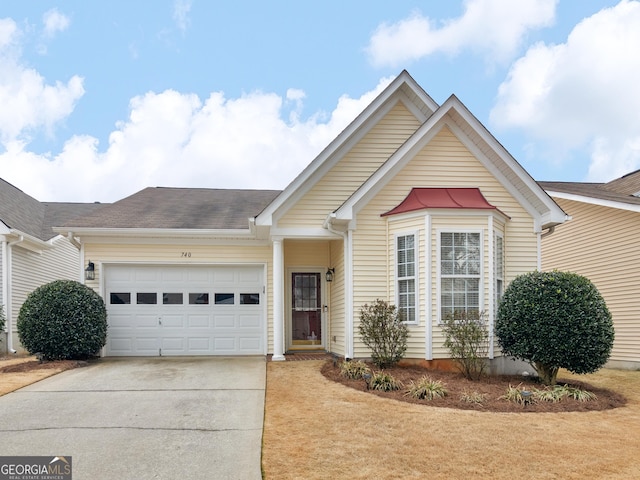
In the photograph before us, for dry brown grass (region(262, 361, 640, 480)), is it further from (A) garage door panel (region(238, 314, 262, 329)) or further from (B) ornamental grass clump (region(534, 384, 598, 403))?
(A) garage door panel (region(238, 314, 262, 329))

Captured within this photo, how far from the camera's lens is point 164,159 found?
2484 cm

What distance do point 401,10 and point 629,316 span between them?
31.2ft

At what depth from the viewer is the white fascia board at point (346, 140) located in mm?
11536

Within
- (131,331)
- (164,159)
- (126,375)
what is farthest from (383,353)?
(164,159)

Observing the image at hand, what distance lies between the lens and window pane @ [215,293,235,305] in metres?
13.5

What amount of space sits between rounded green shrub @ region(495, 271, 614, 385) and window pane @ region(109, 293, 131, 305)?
9.01m

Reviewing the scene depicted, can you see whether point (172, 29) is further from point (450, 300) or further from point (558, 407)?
point (558, 407)

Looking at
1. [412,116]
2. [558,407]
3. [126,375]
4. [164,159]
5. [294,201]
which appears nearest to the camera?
[558,407]

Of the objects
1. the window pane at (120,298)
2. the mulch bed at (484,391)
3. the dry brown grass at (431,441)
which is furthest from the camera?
the window pane at (120,298)

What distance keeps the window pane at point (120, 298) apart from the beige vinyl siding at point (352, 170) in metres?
4.55

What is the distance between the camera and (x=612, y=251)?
534 inches

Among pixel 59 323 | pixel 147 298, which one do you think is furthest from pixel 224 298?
pixel 59 323

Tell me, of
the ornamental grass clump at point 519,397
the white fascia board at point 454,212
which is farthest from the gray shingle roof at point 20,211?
the ornamental grass clump at point 519,397

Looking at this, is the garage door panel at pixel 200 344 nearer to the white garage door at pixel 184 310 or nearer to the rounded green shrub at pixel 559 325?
the white garage door at pixel 184 310
